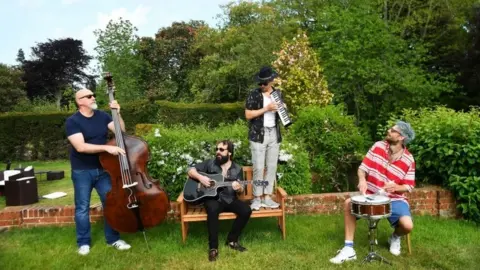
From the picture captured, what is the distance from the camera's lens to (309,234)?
4.95 meters

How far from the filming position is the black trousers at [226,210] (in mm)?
4395

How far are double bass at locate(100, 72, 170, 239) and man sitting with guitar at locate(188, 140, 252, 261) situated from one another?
1.66 feet

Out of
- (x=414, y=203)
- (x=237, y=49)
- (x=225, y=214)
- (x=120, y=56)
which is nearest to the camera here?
(x=225, y=214)

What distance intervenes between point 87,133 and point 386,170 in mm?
3239

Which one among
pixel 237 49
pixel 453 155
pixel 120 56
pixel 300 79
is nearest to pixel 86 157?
pixel 453 155

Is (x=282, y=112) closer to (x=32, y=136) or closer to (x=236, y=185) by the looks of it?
(x=236, y=185)

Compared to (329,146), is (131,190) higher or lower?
lower

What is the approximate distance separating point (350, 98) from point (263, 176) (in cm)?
1330

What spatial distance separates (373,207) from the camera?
3863mm

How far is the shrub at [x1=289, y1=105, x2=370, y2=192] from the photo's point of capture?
691cm

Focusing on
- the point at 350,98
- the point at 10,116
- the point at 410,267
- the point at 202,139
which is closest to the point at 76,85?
the point at 10,116

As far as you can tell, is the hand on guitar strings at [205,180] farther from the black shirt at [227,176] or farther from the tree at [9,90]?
the tree at [9,90]

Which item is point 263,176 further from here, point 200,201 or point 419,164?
point 419,164

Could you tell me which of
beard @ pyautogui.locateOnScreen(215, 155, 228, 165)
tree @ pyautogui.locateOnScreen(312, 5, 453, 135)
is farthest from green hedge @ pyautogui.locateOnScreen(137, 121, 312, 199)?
tree @ pyautogui.locateOnScreen(312, 5, 453, 135)
